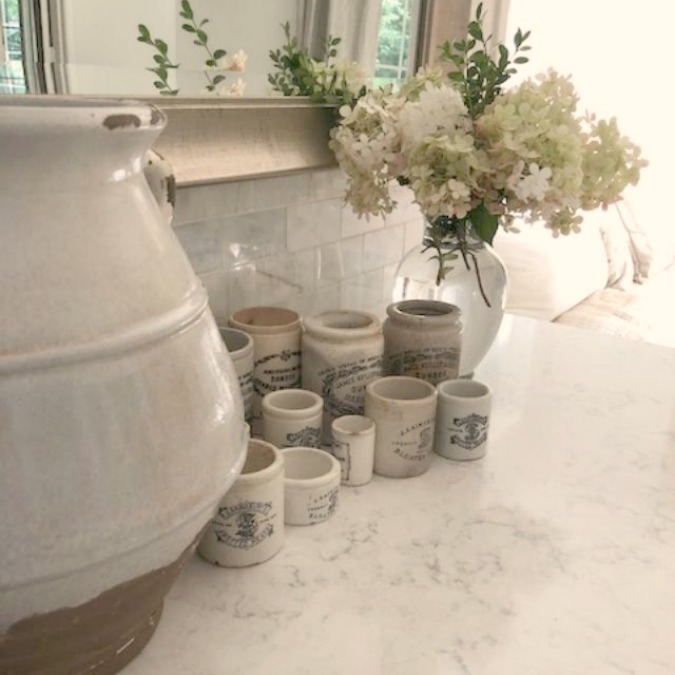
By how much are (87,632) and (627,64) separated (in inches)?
130

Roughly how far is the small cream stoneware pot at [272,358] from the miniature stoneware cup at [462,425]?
0.15 metres

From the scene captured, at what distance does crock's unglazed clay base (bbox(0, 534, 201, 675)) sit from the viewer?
396 millimetres

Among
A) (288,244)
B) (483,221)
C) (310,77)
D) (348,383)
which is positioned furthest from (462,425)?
(310,77)

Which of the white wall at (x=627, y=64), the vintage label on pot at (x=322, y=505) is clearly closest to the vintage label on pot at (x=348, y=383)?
the vintage label on pot at (x=322, y=505)

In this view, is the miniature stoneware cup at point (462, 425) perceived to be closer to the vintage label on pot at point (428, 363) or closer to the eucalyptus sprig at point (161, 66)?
the vintage label on pot at point (428, 363)

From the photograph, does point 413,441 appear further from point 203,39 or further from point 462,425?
point 203,39

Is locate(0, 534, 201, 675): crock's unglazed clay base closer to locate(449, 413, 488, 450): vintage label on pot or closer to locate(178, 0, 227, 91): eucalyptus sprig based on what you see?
locate(449, 413, 488, 450): vintage label on pot

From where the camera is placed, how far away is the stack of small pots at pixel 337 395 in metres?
0.67

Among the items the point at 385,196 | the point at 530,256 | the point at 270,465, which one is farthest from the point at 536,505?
the point at 530,256

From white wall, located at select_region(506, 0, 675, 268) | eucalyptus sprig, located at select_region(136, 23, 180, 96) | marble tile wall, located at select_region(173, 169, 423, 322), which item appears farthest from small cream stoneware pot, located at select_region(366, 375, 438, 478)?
white wall, located at select_region(506, 0, 675, 268)

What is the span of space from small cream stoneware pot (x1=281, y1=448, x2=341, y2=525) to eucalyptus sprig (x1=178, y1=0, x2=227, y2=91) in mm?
407

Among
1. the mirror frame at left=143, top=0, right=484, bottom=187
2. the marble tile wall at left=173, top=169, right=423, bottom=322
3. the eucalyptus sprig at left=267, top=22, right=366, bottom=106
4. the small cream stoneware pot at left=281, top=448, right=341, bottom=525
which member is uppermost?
the eucalyptus sprig at left=267, top=22, right=366, bottom=106

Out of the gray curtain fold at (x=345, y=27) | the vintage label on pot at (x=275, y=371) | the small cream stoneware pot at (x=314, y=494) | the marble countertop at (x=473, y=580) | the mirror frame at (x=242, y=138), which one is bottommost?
the marble countertop at (x=473, y=580)

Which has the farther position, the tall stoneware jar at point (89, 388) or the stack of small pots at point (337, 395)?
the stack of small pots at point (337, 395)
